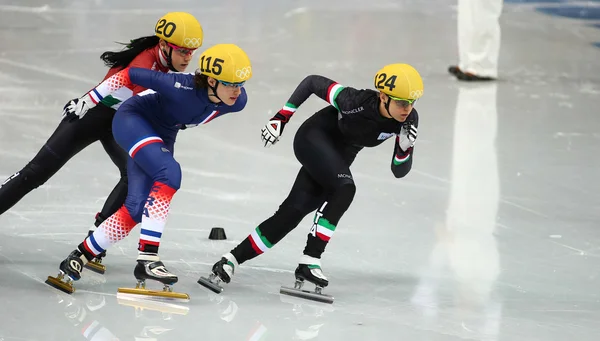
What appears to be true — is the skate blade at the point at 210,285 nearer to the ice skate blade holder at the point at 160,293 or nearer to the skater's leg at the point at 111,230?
the ice skate blade holder at the point at 160,293

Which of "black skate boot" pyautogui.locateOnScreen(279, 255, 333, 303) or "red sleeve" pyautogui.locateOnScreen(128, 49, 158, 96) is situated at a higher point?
"red sleeve" pyautogui.locateOnScreen(128, 49, 158, 96)

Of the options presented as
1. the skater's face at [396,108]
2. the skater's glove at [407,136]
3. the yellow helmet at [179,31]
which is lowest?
the skater's glove at [407,136]

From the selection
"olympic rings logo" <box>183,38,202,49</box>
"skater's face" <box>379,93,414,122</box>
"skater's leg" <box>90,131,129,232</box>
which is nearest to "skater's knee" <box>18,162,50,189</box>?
"skater's leg" <box>90,131,129,232</box>

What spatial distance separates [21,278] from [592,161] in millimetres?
5120

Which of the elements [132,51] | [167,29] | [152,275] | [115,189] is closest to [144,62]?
[132,51]

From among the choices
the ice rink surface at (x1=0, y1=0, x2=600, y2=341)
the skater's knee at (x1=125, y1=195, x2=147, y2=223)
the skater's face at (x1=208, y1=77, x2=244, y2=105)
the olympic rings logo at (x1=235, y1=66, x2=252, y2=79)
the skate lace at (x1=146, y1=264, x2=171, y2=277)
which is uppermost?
the olympic rings logo at (x1=235, y1=66, x2=252, y2=79)

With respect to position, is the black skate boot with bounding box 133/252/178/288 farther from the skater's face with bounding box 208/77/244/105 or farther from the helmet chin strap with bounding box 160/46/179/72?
the helmet chin strap with bounding box 160/46/179/72

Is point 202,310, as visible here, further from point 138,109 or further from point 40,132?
point 40,132

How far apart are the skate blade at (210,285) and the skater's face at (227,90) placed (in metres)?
0.92

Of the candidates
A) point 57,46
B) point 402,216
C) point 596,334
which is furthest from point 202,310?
point 57,46

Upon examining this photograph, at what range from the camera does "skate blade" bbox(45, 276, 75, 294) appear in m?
4.93

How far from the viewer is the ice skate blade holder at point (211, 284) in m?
5.08

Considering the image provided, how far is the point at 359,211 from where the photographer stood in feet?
22.5

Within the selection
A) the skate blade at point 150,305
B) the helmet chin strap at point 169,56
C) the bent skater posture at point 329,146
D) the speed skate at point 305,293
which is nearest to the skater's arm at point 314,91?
the bent skater posture at point 329,146
